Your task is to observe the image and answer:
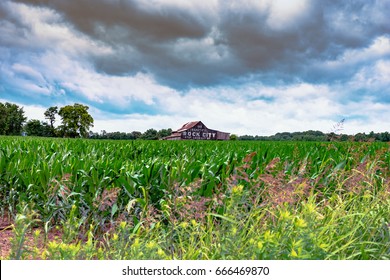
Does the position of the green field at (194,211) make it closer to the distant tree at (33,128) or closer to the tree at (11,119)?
the tree at (11,119)

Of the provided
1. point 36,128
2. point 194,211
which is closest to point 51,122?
point 36,128

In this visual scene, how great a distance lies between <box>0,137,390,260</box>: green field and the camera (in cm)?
257

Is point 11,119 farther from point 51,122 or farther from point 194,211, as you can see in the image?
point 194,211

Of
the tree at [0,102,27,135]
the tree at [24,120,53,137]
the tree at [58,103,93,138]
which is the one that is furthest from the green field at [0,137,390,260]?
the tree at [24,120,53,137]

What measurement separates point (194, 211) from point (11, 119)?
98.1 metres

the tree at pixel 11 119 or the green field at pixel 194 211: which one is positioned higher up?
the tree at pixel 11 119

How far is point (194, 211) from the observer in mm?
3891

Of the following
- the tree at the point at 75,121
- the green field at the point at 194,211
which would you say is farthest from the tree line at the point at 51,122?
the green field at the point at 194,211

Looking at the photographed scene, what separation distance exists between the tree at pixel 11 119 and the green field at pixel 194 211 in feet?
300

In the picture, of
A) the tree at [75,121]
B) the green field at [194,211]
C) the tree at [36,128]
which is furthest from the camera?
the tree at [36,128]

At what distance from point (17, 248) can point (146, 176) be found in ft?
9.07

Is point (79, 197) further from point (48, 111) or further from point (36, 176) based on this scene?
point (48, 111)

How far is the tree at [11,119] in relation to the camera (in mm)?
87062
